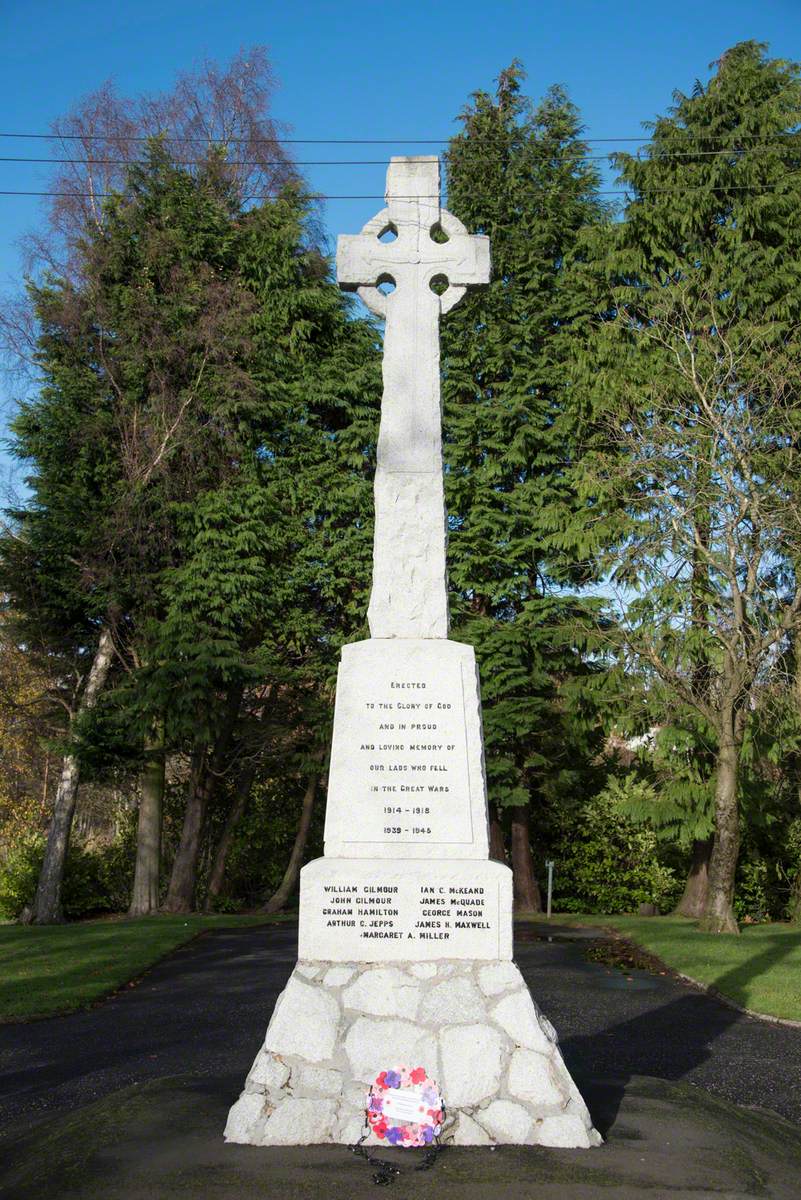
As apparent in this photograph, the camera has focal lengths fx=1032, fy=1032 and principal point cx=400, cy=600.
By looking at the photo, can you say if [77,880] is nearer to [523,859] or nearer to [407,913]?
[523,859]

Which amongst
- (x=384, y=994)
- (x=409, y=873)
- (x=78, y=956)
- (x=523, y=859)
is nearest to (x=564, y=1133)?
(x=384, y=994)

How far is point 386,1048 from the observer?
4.89m

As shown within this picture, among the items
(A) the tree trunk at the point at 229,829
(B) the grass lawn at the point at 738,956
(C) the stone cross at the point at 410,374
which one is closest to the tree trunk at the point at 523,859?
(B) the grass lawn at the point at 738,956

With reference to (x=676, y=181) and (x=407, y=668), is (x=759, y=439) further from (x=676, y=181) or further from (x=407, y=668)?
(x=407, y=668)

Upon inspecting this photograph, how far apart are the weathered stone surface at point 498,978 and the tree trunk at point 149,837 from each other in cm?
1542

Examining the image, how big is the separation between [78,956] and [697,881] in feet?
38.4

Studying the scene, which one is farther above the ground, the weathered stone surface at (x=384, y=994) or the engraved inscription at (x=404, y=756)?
the engraved inscription at (x=404, y=756)

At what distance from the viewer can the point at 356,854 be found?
5.35 m

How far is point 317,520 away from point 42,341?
667 cm

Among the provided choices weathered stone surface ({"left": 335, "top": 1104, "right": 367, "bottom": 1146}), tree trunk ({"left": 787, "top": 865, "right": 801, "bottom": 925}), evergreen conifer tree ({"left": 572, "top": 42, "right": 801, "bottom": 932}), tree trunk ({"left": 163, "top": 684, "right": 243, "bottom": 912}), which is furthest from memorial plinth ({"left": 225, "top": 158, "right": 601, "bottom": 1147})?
tree trunk ({"left": 787, "top": 865, "right": 801, "bottom": 925})

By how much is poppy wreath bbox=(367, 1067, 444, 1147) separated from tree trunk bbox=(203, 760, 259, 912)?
55.0 feet

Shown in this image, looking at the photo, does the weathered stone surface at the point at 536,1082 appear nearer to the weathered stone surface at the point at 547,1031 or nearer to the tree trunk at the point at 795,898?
the weathered stone surface at the point at 547,1031

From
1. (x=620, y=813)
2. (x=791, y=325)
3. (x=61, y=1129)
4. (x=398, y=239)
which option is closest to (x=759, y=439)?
(x=791, y=325)

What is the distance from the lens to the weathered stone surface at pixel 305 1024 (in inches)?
193
